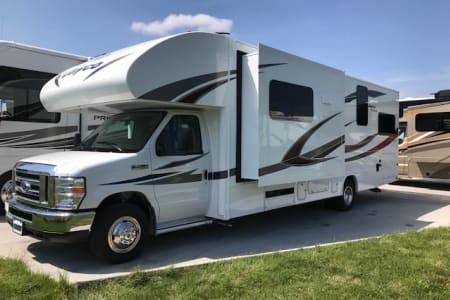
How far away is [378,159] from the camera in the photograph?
35.1ft

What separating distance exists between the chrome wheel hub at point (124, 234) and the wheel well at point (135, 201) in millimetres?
260

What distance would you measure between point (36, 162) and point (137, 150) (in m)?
1.29

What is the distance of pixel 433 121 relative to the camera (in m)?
14.0

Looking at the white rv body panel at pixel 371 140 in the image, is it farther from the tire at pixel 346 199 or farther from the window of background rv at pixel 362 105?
the tire at pixel 346 199

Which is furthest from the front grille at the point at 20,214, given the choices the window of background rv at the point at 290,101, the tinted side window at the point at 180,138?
the window of background rv at the point at 290,101

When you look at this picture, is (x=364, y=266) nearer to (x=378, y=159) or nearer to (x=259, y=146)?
(x=259, y=146)

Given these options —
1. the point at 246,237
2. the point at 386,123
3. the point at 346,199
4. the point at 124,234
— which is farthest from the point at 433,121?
the point at 124,234

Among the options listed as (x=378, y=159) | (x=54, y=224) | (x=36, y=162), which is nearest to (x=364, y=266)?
(x=54, y=224)

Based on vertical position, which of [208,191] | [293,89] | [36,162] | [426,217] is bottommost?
[426,217]

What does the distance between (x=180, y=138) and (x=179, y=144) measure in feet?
0.31

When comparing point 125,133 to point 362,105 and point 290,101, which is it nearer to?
point 290,101

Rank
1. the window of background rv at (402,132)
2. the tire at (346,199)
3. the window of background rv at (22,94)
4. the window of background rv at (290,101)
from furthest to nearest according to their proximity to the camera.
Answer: the window of background rv at (402,132)
the tire at (346,199)
the window of background rv at (22,94)
the window of background rv at (290,101)

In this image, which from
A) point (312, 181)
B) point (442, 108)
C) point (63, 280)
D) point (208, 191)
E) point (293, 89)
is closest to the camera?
point (63, 280)

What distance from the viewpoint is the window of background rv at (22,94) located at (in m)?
8.14
